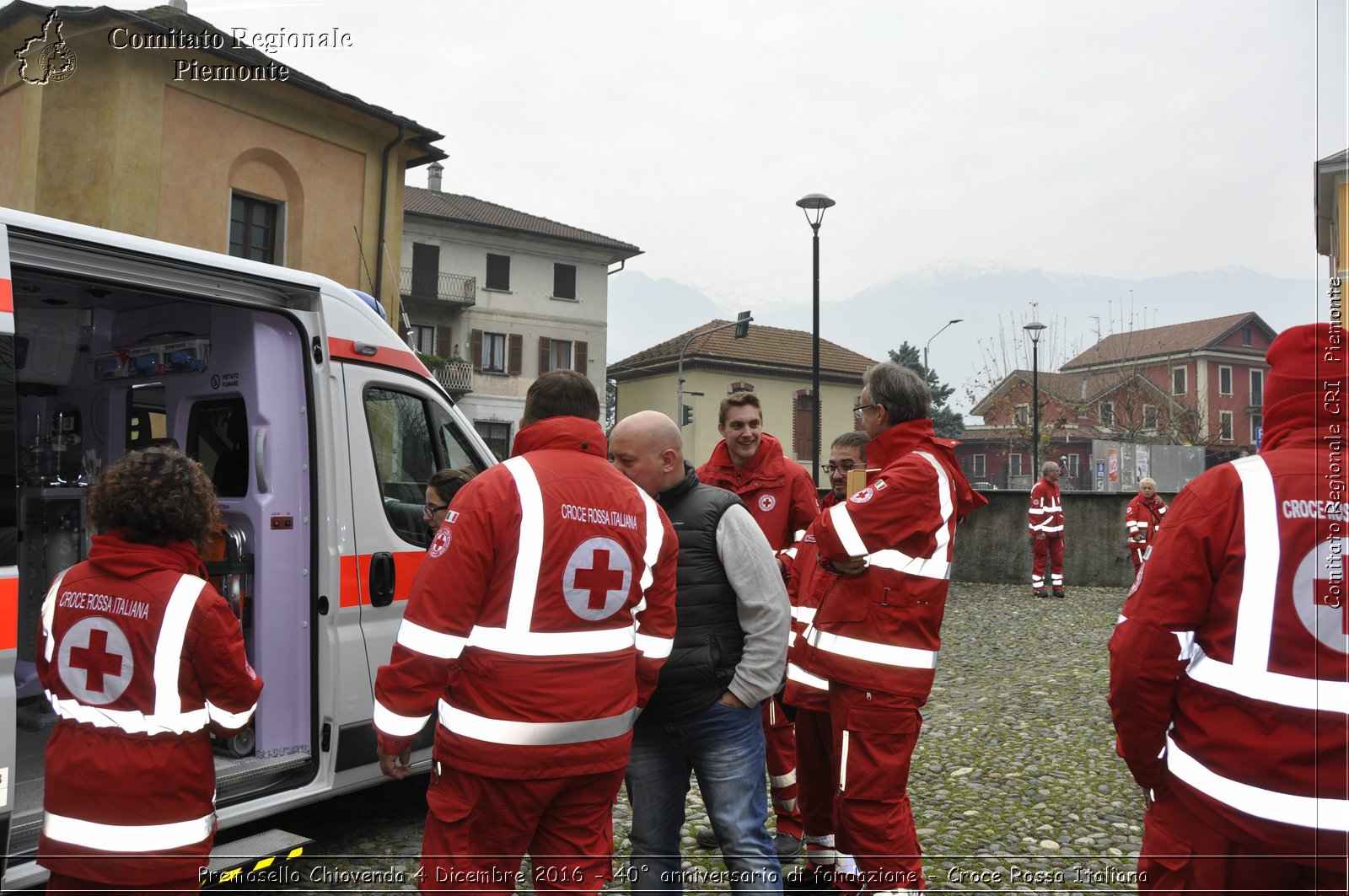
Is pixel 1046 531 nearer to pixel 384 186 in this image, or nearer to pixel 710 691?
pixel 710 691

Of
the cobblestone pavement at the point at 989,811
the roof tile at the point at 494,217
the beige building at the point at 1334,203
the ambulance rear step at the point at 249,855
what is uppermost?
the roof tile at the point at 494,217

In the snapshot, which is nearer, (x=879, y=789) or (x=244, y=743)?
(x=879, y=789)

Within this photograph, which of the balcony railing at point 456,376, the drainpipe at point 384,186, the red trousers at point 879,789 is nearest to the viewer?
the red trousers at point 879,789

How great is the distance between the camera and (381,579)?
4.66 m

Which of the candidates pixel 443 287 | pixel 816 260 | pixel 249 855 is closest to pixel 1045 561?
pixel 816 260

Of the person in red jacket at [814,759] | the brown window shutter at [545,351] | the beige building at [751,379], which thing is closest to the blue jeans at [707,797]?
the person in red jacket at [814,759]

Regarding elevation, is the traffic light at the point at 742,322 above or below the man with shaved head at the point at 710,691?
above

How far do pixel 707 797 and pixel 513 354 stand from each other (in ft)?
125

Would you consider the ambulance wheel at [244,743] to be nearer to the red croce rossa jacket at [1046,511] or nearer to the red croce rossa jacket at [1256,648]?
the red croce rossa jacket at [1256,648]

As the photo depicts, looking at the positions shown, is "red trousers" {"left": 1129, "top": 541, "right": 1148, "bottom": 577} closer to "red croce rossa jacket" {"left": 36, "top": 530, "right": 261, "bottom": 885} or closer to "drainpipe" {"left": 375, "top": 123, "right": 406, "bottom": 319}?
"red croce rossa jacket" {"left": 36, "top": 530, "right": 261, "bottom": 885}

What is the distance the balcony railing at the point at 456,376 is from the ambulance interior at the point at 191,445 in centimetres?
3125

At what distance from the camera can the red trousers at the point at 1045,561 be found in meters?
15.2

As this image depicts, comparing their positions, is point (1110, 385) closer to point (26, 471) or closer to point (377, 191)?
point (377, 191)

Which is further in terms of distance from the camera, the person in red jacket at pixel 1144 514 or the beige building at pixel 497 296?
the beige building at pixel 497 296
